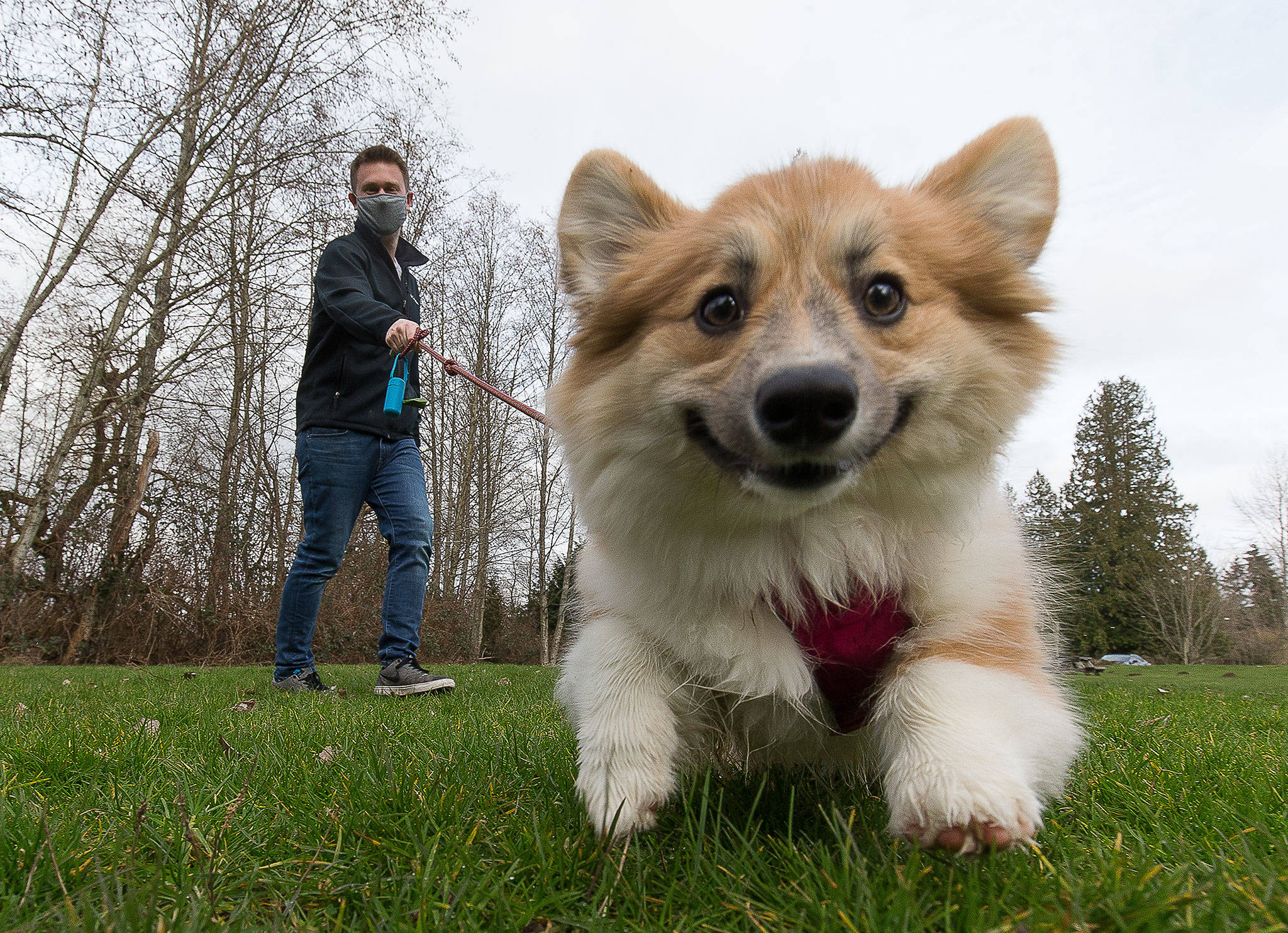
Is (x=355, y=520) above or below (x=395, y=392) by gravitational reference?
below

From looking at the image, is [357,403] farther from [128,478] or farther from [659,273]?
[128,478]

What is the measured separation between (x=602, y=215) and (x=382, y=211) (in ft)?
11.6

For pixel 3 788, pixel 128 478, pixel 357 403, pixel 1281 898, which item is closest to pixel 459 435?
pixel 128 478

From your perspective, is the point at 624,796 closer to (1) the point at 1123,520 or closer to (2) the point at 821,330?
(2) the point at 821,330

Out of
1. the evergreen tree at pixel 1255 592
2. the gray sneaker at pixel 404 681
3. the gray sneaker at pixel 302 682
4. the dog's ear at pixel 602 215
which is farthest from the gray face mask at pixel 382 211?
the evergreen tree at pixel 1255 592

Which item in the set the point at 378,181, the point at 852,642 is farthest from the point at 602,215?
the point at 378,181

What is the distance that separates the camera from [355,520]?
533 centimetres

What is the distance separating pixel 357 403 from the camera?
5164mm

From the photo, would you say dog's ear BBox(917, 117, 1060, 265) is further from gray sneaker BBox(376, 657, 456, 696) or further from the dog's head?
gray sneaker BBox(376, 657, 456, 696)

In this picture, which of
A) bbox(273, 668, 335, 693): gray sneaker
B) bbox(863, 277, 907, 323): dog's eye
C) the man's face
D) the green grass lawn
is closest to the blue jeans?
bbox(273, 668, 335, 693): gray sneaker

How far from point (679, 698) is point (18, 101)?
42.3 feet

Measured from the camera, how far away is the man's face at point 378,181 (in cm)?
551

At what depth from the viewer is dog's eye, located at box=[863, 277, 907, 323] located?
6.53 ft

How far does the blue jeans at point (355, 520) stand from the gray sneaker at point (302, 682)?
0.30 meters
